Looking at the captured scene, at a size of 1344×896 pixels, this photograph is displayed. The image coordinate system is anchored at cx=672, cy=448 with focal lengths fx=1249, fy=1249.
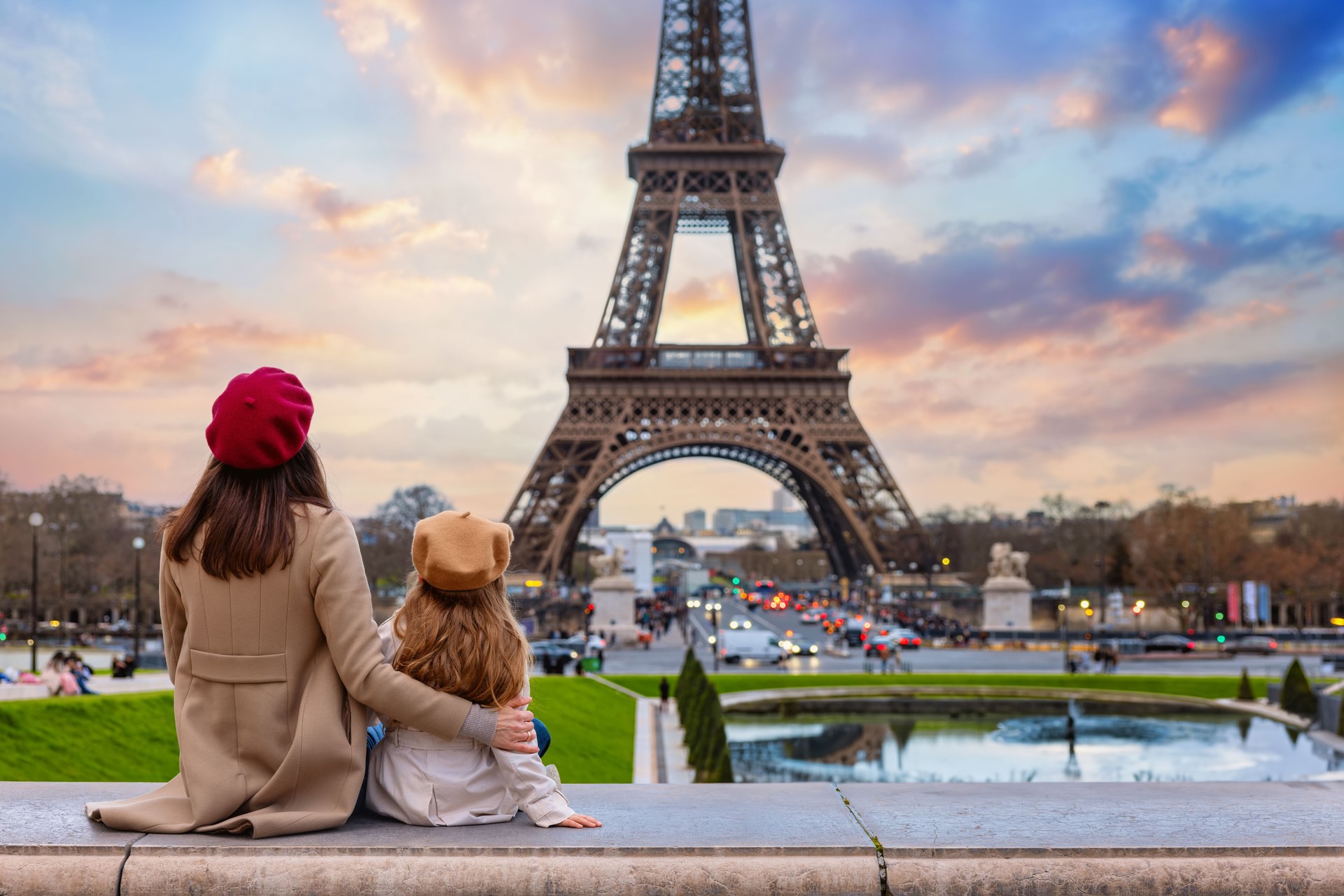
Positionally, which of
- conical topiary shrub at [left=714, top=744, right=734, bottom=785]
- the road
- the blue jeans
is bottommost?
the road

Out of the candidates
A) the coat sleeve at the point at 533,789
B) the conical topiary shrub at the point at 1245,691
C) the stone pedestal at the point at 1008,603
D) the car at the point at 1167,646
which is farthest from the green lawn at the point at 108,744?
the stone pedestal at the point at 1008,603

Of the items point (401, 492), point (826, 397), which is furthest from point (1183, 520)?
point (401, 492)

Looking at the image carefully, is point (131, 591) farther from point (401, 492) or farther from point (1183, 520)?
point (1183, 520)

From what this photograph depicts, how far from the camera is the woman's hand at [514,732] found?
437 centimetres

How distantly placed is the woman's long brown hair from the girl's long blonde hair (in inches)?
19.4

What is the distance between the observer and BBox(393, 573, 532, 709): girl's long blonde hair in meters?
4.42

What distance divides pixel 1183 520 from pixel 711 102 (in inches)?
1443

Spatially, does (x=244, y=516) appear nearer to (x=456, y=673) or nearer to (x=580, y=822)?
(x=456, y=673)

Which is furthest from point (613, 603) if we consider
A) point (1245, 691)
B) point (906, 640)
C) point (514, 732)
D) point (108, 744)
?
point (514, 732)

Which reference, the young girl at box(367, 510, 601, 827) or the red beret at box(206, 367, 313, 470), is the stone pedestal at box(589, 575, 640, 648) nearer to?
the young girl at box(367, 510, 601, 827)

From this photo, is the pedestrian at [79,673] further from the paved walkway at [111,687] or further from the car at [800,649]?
the car at [800,649]

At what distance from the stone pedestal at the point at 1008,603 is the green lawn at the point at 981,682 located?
59.3ft

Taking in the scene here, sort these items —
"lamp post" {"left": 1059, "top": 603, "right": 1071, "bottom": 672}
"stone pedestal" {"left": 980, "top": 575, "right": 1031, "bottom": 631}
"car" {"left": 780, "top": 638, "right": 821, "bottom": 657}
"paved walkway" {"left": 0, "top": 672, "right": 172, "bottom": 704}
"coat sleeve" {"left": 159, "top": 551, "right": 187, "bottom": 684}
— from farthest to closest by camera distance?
"stone pedestal" {"left": 980, "top": 575, "right": 1031, "bottom": 631}, "car" {"left": 780, "top": 638, "right": 821, "bottom": 657}, "lamp post" {"left": 1059, "top": 603, "right": 1071, "bottom": 672}, "paved walkway" {"left": 0, "top": 672, "right": 172, "bottom": 704}, "coat sleeve" {"left": 159, "top": 551, "right": 187, "bottom": 684}

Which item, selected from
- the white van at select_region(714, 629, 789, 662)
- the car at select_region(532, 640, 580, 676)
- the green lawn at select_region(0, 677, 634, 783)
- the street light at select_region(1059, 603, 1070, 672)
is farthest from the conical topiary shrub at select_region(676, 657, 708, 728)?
the street light at select_region(1059, 603, 1070, 672)
